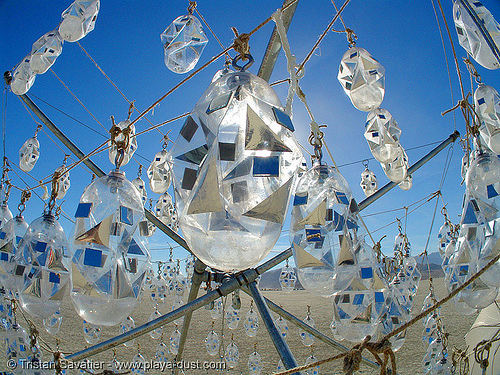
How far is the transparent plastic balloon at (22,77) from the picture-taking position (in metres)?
1.12

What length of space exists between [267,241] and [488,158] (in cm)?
69

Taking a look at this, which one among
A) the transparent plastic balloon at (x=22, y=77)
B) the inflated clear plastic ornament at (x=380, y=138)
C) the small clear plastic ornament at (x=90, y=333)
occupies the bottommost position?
the inflated clear plastic ornament at (x=380, y=138)

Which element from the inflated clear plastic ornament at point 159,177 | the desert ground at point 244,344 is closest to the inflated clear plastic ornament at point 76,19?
the inflated clear plastic ornament at point 159,177

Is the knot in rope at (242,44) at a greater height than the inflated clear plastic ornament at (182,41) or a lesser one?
lesser

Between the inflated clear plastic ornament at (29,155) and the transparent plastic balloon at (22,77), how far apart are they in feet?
2.29

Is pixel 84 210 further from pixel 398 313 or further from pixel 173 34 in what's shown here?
pixel 398 313

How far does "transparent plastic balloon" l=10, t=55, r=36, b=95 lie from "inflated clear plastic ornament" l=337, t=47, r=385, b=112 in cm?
110

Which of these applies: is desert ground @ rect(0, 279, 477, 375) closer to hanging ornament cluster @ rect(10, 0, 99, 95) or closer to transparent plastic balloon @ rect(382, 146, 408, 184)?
hanging ornament cluster @ rect(10, 0, 99, 95)

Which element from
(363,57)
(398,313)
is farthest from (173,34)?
(398,313)

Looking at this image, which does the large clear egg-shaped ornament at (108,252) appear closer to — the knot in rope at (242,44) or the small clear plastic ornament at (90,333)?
the knot in rope at (242,44)

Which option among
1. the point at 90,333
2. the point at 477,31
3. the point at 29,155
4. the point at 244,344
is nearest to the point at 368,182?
the point at 477,31

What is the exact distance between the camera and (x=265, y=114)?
477 millimetres

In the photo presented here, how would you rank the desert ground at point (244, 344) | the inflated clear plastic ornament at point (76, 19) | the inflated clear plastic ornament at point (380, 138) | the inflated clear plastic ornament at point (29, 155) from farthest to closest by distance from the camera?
the desert ground at point (244, 344)
the inflated clear plastic ornament at point (29, 155)
the inflated clear plastic ornament at point (76, 19)
the inflated clear plastic ornament at point (380, 138)

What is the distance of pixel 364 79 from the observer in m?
0.77
